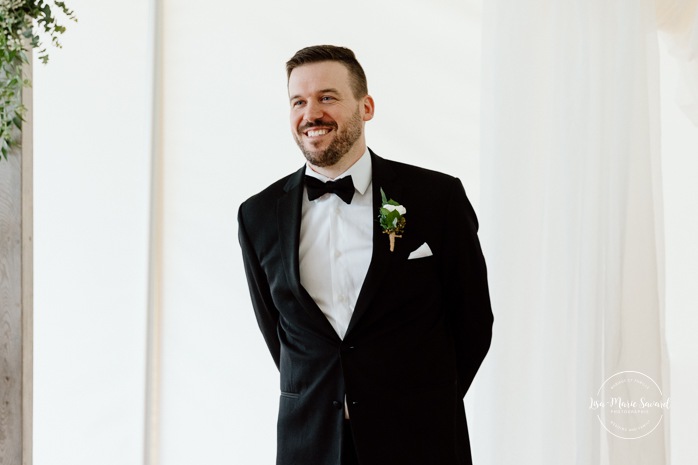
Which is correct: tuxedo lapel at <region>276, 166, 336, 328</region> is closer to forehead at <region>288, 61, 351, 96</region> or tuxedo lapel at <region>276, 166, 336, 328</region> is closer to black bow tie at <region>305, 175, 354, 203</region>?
black bow tie at <region>305, 175, 354, 203</region>

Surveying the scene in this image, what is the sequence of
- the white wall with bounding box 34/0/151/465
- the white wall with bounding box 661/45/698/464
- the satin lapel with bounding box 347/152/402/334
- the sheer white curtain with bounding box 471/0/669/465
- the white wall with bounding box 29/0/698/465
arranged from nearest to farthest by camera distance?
the satin lapel with bounding box 347/152/402/334 < the sheer white curtain with bounding box 471/0/669/465 < the white wall with bounding box 661/45/698/464 < the white wall with bounding box 29/0/698/465 < the white wall with bounding box 34/0/151/465

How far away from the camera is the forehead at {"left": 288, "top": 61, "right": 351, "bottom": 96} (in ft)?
7.26

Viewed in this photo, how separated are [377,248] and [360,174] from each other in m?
0.24

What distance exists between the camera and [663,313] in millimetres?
2742

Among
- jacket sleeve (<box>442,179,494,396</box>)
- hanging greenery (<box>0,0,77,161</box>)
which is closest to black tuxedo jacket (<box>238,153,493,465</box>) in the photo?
jacket sleeve (<box>442,179,494,396</box>)

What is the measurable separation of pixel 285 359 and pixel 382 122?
1471 mm

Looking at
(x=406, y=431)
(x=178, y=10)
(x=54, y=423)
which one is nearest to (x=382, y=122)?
(x=178, y=10)

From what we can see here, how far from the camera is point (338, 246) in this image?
2.22 meters

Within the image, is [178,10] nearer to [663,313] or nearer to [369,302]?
[369,302]

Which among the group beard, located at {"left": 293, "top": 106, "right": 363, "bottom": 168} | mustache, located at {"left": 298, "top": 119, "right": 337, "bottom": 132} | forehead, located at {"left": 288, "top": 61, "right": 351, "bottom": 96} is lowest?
beard, located at {"left": 293, "top": 106, "right": 363, "bottom": 168}

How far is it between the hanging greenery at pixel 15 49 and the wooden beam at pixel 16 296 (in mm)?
59

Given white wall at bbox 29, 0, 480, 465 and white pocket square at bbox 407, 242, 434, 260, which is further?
white wall at bbox 29, 0, 480, 465

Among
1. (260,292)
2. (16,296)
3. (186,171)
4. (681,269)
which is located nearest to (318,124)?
(260,292)

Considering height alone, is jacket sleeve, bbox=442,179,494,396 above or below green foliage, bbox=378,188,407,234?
below
